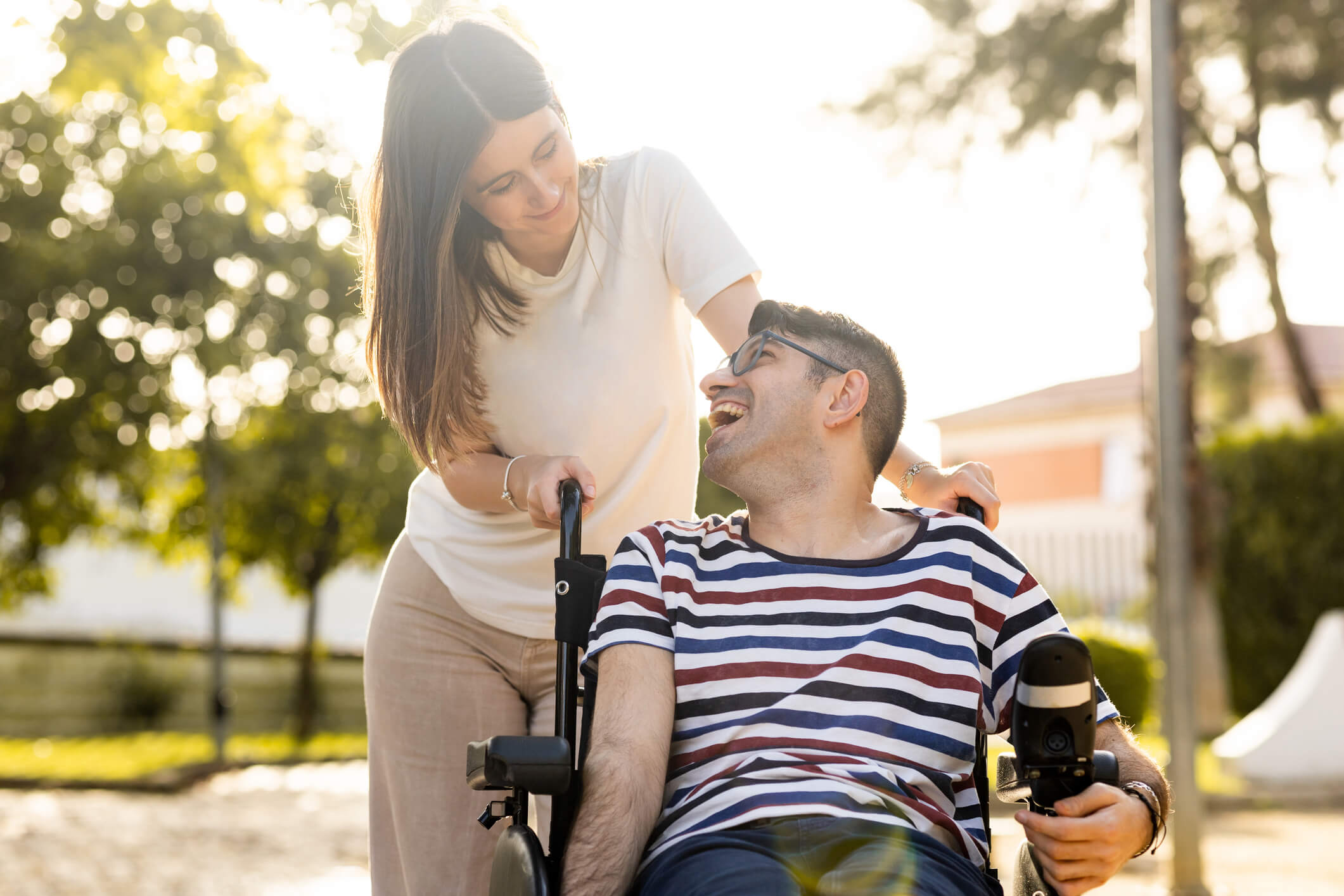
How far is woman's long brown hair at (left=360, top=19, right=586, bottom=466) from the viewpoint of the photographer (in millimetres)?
2715

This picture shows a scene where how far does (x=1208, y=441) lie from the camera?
14641mm

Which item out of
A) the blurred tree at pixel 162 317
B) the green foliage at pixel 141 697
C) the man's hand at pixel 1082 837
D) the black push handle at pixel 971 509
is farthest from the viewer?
the green foliage at pixel 141 697

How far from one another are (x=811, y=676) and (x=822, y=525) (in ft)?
1.16

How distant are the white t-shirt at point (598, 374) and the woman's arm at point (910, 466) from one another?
0.04m

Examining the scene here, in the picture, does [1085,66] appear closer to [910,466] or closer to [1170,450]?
[1170,450]

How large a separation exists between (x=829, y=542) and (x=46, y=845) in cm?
699

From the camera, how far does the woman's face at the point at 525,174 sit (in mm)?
2699

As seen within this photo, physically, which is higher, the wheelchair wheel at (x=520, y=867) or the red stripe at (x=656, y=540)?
the red stripe at (x=656, y=540)

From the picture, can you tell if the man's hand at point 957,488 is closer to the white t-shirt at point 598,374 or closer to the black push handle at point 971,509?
the black push handle at point 971,509

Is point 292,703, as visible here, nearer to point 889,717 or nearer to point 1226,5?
point 1226,5

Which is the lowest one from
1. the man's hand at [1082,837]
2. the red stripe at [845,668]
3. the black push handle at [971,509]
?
the man's hand at [1082,837]

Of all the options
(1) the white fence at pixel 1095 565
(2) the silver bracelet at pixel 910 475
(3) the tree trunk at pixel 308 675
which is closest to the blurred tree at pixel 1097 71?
(1) the white fence at pixel 1095 565

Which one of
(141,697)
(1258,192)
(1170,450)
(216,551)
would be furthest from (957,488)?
(141,697)


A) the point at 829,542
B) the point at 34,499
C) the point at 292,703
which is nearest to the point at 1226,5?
the point at 34,499
